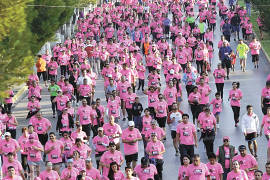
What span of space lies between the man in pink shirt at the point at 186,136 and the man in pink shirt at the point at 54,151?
9.03 ft

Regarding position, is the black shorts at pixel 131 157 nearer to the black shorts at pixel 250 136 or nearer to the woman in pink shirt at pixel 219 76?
the black shorts at pixel 250 136

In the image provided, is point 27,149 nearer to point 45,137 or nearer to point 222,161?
point 45,137

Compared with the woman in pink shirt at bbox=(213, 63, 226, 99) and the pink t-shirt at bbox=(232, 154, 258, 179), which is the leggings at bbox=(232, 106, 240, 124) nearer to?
the woman in pink shirt at bbox=(213, 63, 226, 99)

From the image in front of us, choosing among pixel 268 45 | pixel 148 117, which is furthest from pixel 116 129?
pixel 268 45

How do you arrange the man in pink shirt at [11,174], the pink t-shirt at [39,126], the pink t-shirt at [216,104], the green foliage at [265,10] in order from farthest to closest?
1. the green foliage at [265,10]
2. the pink t-shirt at [216,104]
3. the pink t-shirt at [39,126]
4. the man in pink shirt at [11,174]

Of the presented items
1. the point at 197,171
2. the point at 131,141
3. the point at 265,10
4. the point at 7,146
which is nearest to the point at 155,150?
the point at 131,141

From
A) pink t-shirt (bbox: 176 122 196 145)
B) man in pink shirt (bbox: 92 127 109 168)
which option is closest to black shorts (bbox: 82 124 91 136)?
man in pink shirt (bbox: 92 127 109 168)

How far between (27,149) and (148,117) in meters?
3.10

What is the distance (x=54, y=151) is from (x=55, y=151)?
0.07 feet

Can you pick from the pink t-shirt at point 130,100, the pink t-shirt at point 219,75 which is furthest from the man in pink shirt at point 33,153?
the pink t-shirt at point 219,75

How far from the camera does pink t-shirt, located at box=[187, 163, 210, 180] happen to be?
16547mm

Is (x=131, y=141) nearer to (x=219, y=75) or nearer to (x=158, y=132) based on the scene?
(x=158, y=132)

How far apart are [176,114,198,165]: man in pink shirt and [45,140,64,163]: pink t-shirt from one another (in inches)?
108

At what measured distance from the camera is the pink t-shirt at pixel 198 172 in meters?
16.5
